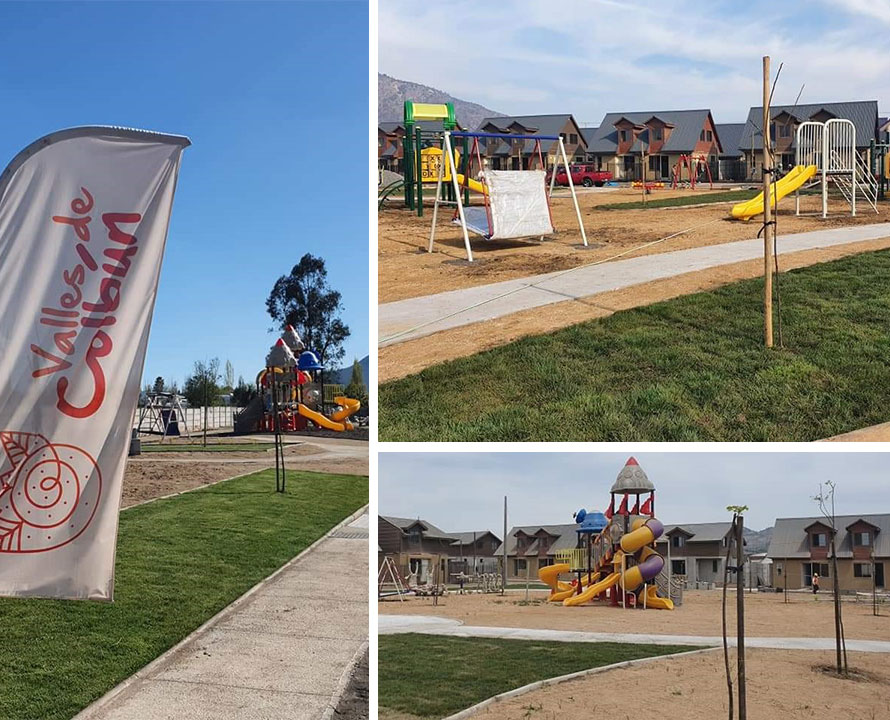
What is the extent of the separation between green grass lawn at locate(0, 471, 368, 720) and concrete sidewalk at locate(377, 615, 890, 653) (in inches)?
58.9

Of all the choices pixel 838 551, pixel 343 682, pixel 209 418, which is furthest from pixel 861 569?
pixel 209 418

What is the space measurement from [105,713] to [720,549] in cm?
393

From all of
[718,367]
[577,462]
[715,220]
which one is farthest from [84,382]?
[715,220]

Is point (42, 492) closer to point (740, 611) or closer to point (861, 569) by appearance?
point (740, 611)

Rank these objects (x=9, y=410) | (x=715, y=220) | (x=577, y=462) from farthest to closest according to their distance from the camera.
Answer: (x=715, y=220)
(x=577, y=462)
(x=9, y=410)

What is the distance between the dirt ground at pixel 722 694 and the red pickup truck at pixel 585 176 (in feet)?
74.1

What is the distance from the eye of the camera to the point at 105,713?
16.4ft

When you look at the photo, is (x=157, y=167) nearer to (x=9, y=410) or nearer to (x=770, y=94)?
(x=9, y=410)

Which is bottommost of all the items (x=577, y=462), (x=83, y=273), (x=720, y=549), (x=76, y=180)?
(x=720, y=549)

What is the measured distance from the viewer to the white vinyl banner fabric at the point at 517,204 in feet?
34.4

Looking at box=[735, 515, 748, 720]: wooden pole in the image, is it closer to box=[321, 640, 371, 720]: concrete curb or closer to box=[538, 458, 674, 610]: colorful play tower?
box=[538, 458, 674, 610]: colorful play tower

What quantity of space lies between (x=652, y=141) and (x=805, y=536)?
28.4 metres

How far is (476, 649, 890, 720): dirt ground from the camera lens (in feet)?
18.2

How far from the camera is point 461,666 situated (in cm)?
600
